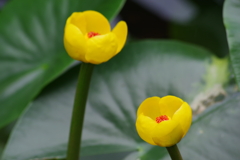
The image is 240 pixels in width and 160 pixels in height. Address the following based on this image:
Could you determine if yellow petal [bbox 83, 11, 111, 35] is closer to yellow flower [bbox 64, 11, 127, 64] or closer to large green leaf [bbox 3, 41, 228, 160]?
yellow flower [bbox 64, 11, 127, 64]

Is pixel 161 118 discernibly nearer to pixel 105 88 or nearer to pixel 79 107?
pixel 79 107

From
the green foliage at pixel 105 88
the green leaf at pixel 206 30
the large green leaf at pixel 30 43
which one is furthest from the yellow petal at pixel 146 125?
the green leaf at pixel 206 30

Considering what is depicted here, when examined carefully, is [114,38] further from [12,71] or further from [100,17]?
[12,71]

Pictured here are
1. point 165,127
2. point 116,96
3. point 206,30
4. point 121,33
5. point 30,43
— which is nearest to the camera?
point 165,127

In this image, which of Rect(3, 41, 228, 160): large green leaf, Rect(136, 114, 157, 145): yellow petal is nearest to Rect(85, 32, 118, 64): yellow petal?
Rect(136, 114, 157, 145): yellow petal

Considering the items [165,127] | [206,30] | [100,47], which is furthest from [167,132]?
[206,30]

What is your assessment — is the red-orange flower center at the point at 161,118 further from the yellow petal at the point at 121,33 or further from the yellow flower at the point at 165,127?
the yellow petal at the point at 121,33
